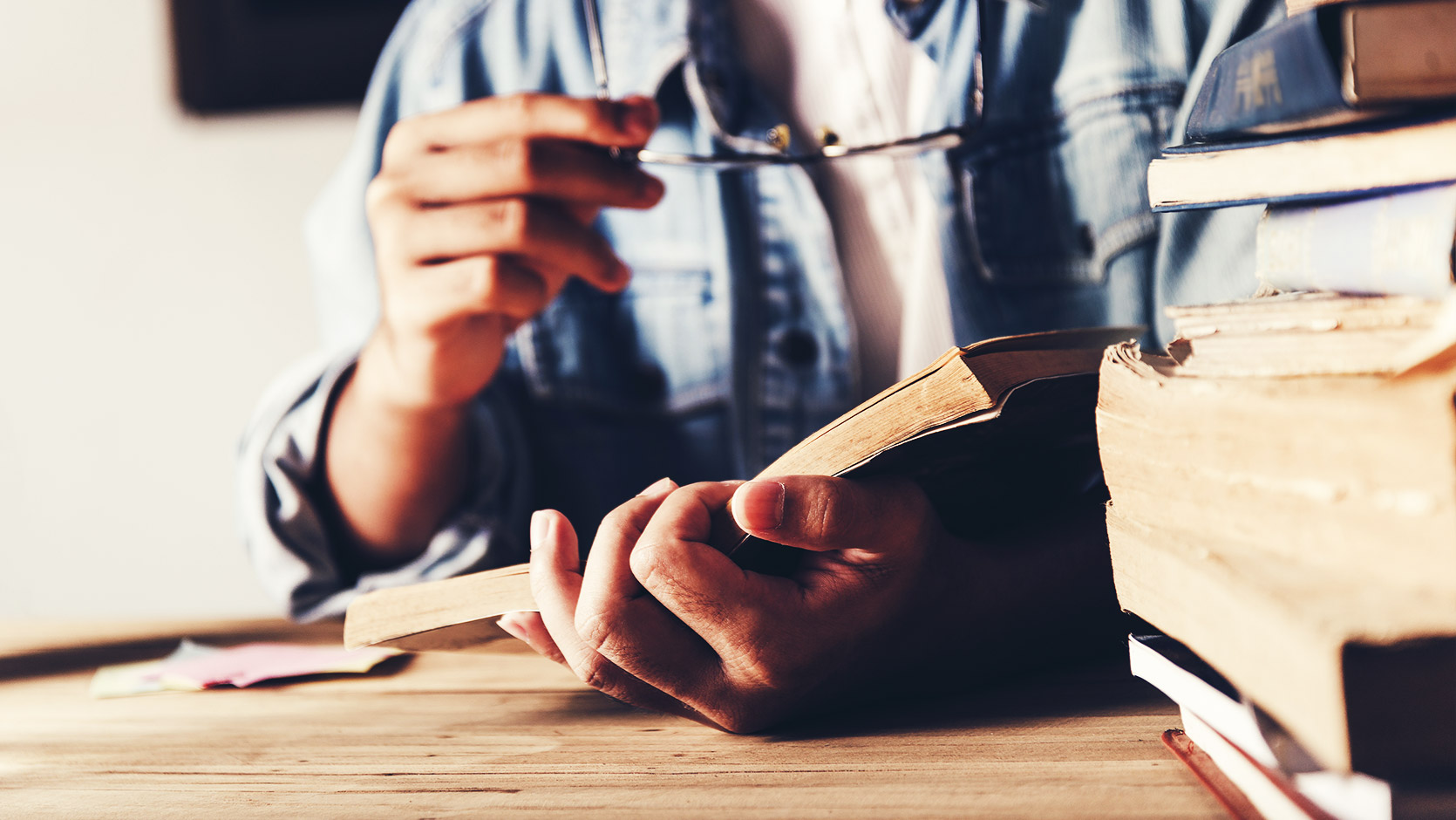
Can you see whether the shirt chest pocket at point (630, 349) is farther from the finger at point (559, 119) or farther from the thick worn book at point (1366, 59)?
the thick worn book at point (1366, 59)

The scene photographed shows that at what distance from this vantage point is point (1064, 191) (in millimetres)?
910

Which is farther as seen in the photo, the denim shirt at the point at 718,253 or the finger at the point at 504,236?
the denim shirt at the point at 718,253

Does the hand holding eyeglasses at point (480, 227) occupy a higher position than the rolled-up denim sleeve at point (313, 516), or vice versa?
the hand holding eyeglasses at point (480, 227)

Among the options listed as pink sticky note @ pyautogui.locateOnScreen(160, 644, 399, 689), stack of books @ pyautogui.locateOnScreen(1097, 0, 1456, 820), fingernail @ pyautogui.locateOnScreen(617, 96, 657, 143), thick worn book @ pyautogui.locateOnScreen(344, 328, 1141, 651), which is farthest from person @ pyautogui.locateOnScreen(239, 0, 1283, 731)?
stack of books @ pyautogui.locateOnScreen(1097, 0, 1456, 820)

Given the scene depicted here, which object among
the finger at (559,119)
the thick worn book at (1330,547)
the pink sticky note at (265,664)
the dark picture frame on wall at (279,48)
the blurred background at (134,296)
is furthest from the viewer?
the blurred background at (134,296)

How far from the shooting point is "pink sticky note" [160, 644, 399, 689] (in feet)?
1.78

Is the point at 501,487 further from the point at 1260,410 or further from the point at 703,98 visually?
the point at 1260,410

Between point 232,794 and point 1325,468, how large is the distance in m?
0.39

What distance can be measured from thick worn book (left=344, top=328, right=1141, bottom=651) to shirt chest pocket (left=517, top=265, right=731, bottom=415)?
1.79 ft

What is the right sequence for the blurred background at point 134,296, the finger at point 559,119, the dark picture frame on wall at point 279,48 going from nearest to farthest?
1. the finger at point 559,119
2. the dark picture frame on wall at point 279,48
3. the blurred background at point 134,296

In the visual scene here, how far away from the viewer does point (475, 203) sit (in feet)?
2.34

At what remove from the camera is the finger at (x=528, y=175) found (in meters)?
0.68

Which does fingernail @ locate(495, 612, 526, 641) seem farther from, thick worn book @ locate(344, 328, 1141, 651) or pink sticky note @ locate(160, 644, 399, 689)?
pink sticky note @ locate(160, 644, 399, 689)

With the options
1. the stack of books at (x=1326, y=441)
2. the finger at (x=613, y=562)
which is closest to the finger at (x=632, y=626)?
the finger at (x=613, y=562)
